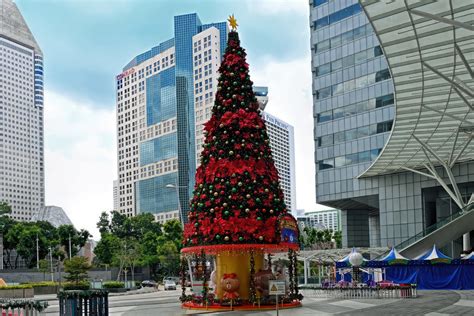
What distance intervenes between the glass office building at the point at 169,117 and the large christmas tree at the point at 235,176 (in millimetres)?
135258

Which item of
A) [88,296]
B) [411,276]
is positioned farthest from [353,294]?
[88,296]

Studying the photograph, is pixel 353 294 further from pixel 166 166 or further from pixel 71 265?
pixel 166 166

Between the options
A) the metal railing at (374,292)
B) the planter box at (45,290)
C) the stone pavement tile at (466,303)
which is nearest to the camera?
the stone pavement tile at (466,303)

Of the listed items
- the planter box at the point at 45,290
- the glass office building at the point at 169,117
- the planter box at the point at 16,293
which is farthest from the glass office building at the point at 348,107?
the glass office building at the point at 169,117

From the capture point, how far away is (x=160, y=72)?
18388cm

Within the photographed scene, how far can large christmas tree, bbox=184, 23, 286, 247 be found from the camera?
94.1 feet

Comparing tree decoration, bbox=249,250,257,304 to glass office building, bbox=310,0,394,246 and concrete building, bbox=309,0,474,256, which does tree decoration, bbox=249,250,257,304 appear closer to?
concrete building, bbox=309,0,474,256

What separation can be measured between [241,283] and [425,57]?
13799mm

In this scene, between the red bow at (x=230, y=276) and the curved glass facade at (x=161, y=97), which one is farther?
the curved glass facade at (x=161, y=97)

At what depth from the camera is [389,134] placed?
5694 centimetres

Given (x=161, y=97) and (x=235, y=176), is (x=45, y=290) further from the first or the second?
(x=161, y=97)

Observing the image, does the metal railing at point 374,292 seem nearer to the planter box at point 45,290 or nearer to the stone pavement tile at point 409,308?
the stone pavement tile at point 409,308

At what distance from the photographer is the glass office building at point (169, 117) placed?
560 feet

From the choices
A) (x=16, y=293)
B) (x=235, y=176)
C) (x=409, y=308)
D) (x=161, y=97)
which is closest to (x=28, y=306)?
(x=235, y=176)
